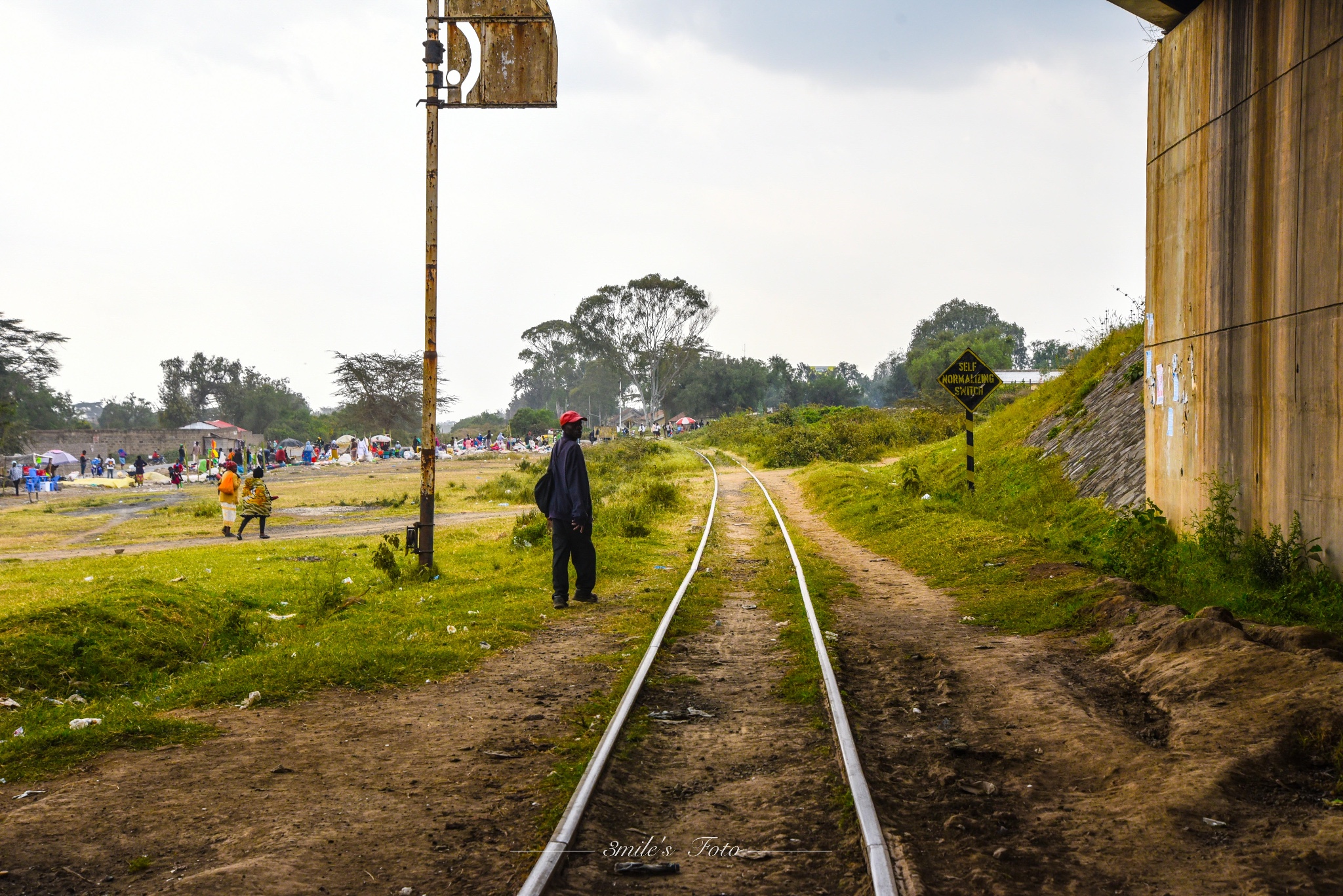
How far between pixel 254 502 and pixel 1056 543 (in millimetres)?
14411

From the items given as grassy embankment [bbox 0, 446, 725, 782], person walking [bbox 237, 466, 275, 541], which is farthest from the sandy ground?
person walking [bbox 237, 466, 275, 541]

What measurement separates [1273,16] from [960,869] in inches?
302

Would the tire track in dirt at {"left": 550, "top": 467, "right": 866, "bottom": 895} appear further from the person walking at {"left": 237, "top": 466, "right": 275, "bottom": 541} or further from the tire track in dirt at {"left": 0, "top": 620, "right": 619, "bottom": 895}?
the person walking at {"left": 237, "top": 466, "right": 275, "bottom": 541}

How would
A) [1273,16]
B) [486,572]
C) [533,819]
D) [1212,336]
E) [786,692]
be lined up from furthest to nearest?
[486,572] < [1212,336] < [1273,16] < [786,692] < [533,819]

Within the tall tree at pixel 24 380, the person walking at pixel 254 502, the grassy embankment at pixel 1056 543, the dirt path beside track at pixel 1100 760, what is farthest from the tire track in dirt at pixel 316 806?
the tall tree at pixel 24 380

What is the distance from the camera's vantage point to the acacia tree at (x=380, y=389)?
75750 mm

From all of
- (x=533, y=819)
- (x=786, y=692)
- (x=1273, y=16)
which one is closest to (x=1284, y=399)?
(x=1273, y=16)

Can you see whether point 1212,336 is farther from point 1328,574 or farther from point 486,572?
point 486,572

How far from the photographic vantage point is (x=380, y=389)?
7712cm

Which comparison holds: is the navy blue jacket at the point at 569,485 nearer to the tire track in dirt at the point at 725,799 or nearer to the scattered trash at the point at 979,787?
the tire track in dirt at the point at 725,799

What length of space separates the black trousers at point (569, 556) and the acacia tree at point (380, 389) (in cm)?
6576

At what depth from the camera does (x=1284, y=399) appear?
25.2 ft

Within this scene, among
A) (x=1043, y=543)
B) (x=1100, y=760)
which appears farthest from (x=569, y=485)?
(x=1043, y=543)

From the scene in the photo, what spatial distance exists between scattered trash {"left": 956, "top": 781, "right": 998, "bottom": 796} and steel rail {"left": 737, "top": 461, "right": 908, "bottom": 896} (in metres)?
0.50
